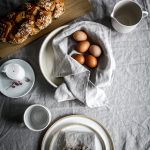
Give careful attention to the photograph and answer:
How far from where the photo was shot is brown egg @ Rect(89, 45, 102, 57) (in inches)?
33.8

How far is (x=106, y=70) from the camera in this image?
2.77ft

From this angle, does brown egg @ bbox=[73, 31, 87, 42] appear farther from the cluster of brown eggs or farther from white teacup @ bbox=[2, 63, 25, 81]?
white teacup @ bbox=[2, 63, 25, 81]

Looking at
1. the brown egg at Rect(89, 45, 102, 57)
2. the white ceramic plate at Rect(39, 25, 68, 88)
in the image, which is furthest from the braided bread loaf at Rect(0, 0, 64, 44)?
the brown egg at Rect(89, 45, 102, 57)

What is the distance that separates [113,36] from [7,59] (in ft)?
1.04

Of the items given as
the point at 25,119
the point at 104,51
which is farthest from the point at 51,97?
the point at 104,51

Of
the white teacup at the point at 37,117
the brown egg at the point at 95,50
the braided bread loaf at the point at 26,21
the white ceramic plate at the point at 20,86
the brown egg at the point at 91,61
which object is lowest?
the white teacup at the point at 37,117

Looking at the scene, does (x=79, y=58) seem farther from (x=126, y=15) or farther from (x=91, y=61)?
(x=126, y=15)

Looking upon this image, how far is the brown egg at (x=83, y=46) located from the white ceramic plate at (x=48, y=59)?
0.23 feet

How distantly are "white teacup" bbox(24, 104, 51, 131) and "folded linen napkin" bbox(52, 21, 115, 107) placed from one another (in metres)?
0.05

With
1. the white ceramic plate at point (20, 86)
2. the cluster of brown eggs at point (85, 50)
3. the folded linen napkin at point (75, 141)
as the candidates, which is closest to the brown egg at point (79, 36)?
the cluster of brown eggs at point (85, 50)

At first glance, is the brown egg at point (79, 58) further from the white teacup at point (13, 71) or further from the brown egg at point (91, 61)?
the white teacup at point (13, 71)

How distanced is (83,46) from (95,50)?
4 cm

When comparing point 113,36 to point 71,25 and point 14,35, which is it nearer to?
point 71,25

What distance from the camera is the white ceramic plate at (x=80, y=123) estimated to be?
0.86 m
